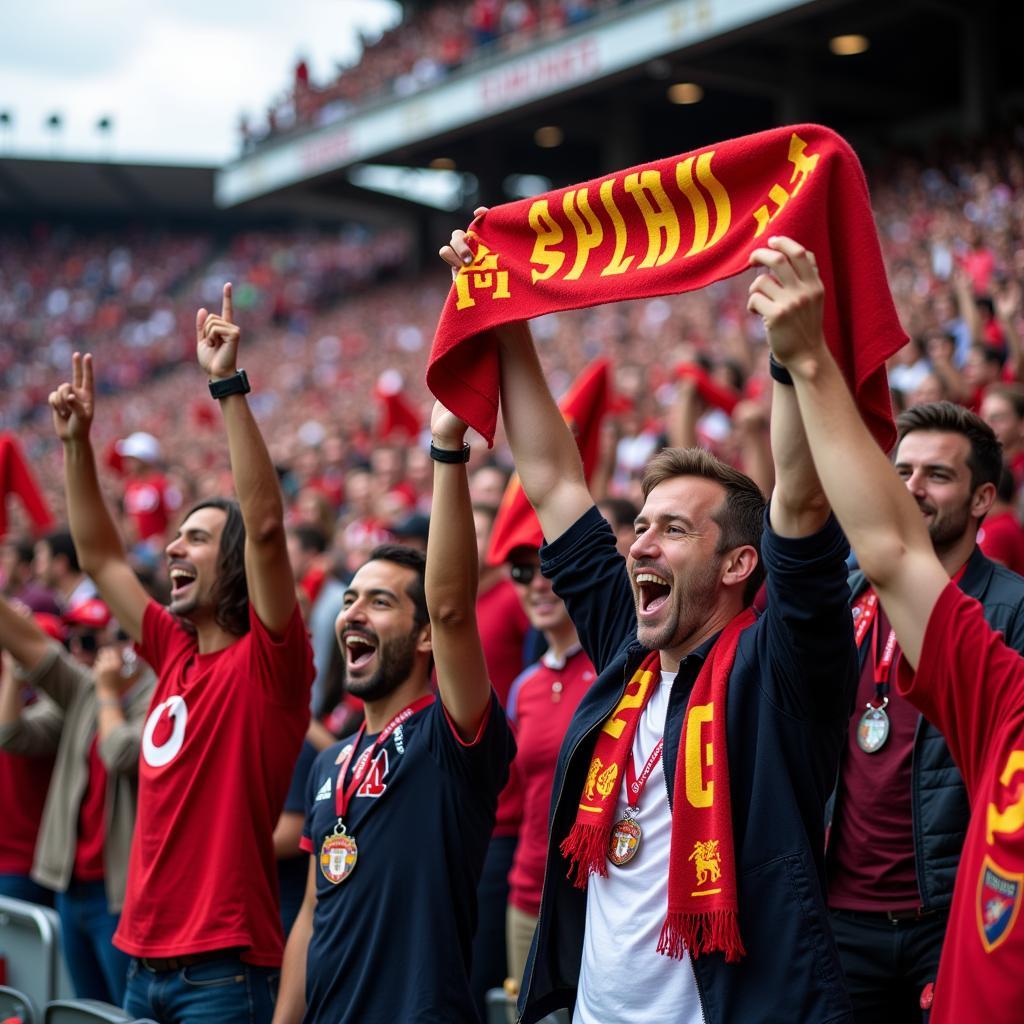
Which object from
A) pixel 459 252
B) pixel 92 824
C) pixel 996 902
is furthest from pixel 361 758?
pixel 92 824

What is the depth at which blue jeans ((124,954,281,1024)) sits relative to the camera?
3148 millimetres

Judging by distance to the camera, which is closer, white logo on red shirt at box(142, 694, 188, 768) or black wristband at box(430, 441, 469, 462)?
black wristband at box(430, 441, 469, 462)

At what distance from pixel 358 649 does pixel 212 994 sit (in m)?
0.86

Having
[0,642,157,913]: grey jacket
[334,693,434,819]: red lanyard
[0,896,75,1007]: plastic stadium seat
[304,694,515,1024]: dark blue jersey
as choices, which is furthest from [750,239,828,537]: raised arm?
[0,896,75,1007]: plastic stadium seat

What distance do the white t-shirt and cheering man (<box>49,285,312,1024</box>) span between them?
1.04 meters

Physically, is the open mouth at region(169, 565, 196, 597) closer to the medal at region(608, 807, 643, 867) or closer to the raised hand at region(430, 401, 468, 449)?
the raised hand at region(430, 401, 468, 449)

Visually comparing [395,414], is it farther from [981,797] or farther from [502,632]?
[981,797]

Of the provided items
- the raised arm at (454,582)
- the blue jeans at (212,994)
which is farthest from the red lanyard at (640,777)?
the blue jeans at (212,994)

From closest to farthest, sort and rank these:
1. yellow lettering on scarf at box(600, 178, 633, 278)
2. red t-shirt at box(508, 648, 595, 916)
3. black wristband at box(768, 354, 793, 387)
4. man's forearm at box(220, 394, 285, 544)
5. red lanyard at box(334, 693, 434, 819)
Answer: black wristband at box(768, 354, 793, 387) → yellow lettering on scarf at box(600, 178, 633, 278) → red lanyard at box(334, 693, 434, 819) → man's forearm at box(220, 394, 285, 544) → red t-shirt at box(508, 648, 595, 916)

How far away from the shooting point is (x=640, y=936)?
235 cm

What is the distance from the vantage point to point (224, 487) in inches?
416

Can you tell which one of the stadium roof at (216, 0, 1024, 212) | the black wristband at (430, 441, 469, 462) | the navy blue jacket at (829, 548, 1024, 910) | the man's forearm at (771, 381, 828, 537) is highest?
the stadium roof at (216, 0, 1024, 212)

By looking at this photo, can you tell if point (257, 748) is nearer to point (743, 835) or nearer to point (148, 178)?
point (743, 835)

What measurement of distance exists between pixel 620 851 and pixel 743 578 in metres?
0.55
